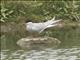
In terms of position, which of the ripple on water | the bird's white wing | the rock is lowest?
the ripple on water

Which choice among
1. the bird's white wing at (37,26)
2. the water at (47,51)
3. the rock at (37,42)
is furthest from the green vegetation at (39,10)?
the rock at (37,42)

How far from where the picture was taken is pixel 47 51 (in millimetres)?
13094

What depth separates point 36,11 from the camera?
20.0m

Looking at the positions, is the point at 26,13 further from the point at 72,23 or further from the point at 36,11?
the point at 72,23

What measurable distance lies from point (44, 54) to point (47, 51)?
57cm

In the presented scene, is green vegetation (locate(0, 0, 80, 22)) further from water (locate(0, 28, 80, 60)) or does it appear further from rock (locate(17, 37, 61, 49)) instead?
rock (locate(17, 37, 61, 49))

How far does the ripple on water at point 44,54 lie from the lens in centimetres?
1193

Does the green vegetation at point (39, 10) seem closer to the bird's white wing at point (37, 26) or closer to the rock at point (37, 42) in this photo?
the bird's white wing at point (37, 26)

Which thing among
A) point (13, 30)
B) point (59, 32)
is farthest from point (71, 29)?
point (13, 30)

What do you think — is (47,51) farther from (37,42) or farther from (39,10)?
(39,10)

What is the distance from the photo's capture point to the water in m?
12.0

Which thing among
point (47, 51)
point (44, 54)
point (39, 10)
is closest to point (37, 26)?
point (47, 51)

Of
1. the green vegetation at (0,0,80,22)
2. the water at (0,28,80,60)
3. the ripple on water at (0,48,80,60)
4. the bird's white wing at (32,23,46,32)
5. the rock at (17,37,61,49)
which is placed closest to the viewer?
the ripple on water at (0,48,80,60)

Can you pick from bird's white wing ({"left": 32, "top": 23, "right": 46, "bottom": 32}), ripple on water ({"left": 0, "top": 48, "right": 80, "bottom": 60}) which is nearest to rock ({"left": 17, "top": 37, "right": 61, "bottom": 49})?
bird's white wing ({"left": 32, "top": 23, "right": 46, "bottom": 32})
